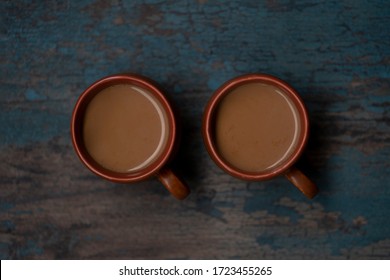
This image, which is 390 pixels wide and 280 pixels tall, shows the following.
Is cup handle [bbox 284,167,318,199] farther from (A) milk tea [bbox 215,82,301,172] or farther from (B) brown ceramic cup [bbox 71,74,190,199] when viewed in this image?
(B) brown ceramic cup [bbox 71,74,190,199]

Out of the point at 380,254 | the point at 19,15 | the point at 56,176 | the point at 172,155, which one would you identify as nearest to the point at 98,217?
the point at 56,176

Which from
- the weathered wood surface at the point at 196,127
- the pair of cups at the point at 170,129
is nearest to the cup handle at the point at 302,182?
the pair of cups at the point at 170,129

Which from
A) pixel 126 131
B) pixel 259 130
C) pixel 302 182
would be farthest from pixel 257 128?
pixel 126 131

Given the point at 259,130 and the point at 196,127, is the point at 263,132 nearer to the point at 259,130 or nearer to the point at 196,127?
the point at 259,130

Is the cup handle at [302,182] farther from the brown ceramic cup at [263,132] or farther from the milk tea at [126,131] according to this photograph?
the milk tea at [126,131]

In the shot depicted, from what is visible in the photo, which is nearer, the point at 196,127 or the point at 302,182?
the point at 302,182

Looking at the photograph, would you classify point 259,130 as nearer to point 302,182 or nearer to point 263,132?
point 263,132
